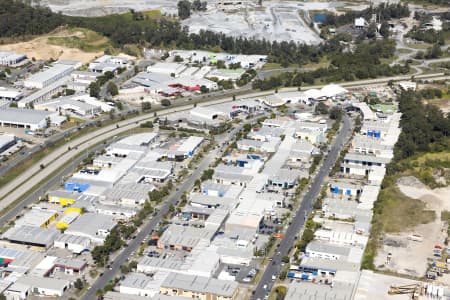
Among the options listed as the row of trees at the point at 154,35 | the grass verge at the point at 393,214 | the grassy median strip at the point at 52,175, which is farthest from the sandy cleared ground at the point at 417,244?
the row of trees at the point at 154,35

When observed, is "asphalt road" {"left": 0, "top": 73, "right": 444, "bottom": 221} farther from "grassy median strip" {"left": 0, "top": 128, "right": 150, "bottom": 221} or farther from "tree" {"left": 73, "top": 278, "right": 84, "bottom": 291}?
"tree" {"left": 73, "top": 278, "right": 84, "bottom": 291}

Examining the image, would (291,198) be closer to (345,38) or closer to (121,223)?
(121,223)

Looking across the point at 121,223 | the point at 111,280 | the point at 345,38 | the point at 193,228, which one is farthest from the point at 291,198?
the point at 345,38

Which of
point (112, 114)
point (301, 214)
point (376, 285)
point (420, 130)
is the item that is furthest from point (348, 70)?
point (376, 285)

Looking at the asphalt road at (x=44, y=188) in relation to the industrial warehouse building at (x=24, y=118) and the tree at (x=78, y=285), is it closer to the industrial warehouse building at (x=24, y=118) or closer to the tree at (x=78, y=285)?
the industrial warehouse building at (x=24, y=118)

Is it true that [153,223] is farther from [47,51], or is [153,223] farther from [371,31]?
[371,31]
